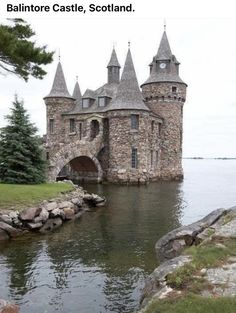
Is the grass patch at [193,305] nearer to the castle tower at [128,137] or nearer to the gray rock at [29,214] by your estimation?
the gray rock at [29,214]

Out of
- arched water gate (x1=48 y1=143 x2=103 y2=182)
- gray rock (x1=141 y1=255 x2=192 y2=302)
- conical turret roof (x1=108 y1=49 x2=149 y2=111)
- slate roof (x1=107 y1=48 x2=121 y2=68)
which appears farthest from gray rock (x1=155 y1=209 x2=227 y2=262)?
slate roof (x1=107 y1=48 x2=121 y2=68)

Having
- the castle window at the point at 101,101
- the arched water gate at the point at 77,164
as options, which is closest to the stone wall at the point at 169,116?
the castle window at the point at 101,101

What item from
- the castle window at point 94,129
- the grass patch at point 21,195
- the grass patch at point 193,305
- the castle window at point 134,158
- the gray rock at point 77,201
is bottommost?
the grass patch at point 193,305

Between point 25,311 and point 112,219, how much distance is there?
35.7 ft

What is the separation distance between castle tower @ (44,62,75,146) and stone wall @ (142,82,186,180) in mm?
9498

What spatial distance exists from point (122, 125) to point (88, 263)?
2660cm

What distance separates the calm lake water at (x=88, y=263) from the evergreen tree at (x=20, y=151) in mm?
5087

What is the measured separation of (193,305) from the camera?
19.3 ft

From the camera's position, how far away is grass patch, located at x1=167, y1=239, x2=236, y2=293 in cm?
671

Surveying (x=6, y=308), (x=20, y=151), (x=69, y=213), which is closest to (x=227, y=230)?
(x=6, y=308)

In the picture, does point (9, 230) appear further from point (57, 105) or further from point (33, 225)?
point (57, 105)

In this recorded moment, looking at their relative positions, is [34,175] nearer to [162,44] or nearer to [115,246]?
[115,246]

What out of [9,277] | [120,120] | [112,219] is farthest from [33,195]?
[120,120]

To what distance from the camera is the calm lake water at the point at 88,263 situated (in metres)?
8.98
